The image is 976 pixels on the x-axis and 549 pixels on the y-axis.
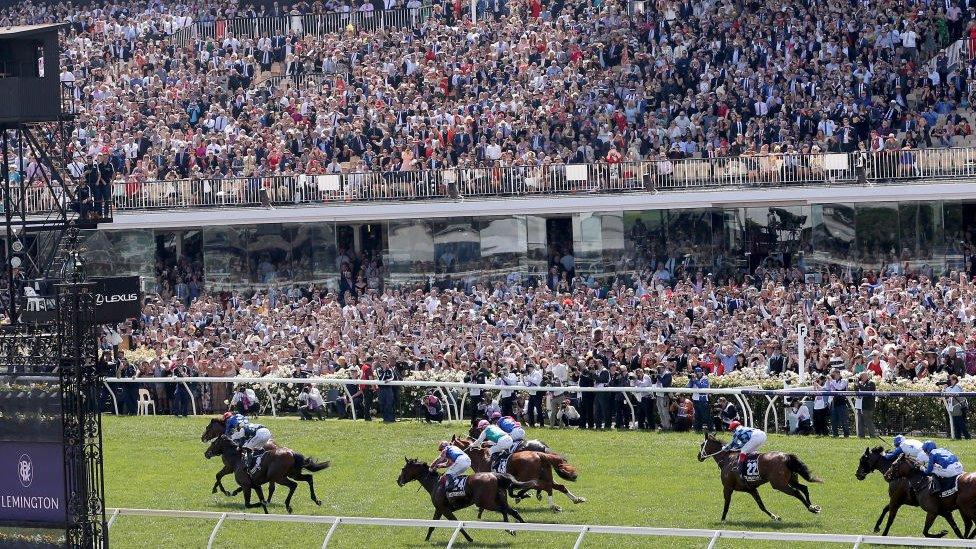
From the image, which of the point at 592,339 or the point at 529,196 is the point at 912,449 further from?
the point at 529,196

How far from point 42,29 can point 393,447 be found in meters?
7.79

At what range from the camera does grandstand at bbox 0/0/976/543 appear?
25.4 m

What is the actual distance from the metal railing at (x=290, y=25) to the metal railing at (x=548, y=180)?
5.91 m

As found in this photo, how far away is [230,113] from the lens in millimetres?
34438

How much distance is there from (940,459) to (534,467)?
4059 mm

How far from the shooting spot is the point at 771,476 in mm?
16922

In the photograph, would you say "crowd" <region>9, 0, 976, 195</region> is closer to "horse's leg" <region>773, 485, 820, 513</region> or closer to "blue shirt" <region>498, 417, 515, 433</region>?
"blue shirt" <region>498, 417, 515, 433</region>

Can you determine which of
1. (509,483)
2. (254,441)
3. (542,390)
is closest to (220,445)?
(254,441)

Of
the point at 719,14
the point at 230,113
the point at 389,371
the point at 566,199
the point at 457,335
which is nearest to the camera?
the point at 389,371

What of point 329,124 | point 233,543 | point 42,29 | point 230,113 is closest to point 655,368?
point 233,543

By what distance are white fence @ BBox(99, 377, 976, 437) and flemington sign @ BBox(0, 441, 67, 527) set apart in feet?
30.5

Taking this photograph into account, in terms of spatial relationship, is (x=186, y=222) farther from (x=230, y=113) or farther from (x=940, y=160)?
(x=940, y=160)

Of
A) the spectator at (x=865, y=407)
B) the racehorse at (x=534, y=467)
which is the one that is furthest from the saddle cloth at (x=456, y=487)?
the spectator at (x=865, y=407)

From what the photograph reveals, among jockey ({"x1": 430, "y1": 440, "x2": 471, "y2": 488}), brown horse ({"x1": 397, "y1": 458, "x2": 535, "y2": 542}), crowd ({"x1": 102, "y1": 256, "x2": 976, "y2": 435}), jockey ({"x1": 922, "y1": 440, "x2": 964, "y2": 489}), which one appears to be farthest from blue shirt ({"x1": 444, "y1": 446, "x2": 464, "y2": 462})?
crowd ({"x1": 102, "y1": 256, "x2": 976, "y2": 435})
